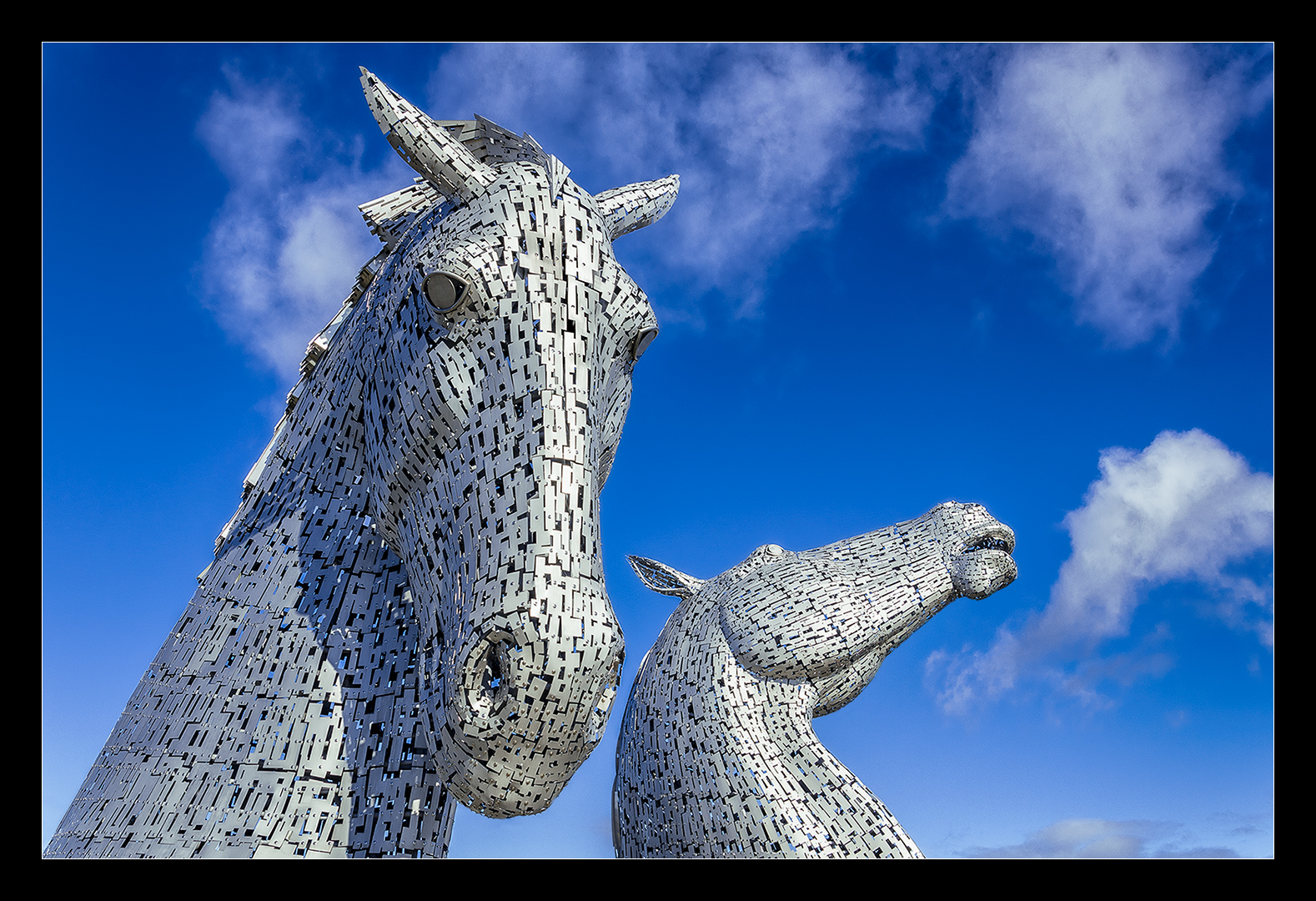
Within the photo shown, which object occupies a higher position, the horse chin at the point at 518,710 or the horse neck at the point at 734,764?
the horse neck at the point at 734,764

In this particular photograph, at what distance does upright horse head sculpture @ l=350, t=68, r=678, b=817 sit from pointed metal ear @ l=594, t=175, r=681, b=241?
0.35 m

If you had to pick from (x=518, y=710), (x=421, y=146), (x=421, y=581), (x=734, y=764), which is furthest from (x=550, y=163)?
(x=734, y=764)

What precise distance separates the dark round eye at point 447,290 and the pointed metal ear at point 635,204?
0.66 m

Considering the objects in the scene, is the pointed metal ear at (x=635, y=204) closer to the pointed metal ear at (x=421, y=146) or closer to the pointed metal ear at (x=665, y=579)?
the pointed metal ear at (x=421, y=146)

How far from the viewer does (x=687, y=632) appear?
5.16m

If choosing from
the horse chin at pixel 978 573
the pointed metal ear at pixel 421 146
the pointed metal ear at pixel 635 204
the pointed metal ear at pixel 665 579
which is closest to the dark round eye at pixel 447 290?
the pointed metal ear at pixel 421 146

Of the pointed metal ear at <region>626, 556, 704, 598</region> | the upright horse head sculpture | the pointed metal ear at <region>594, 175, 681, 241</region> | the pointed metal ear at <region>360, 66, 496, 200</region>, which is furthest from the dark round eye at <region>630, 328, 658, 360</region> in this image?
the pointed metal ear at <region>626, 556, 704, 598</region>

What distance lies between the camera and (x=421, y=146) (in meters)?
2.26

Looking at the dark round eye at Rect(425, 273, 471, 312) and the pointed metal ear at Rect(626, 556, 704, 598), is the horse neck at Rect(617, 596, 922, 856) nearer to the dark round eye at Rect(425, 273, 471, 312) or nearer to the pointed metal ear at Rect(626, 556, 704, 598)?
the pointed metal ear at Rect(626, 556, 704, 598)

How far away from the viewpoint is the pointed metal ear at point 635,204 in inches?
106

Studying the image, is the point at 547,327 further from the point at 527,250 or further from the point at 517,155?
the point at 517,155

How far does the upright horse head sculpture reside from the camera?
1712mm

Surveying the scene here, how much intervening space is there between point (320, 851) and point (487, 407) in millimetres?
994

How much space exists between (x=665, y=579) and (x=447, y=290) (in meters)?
4.01
